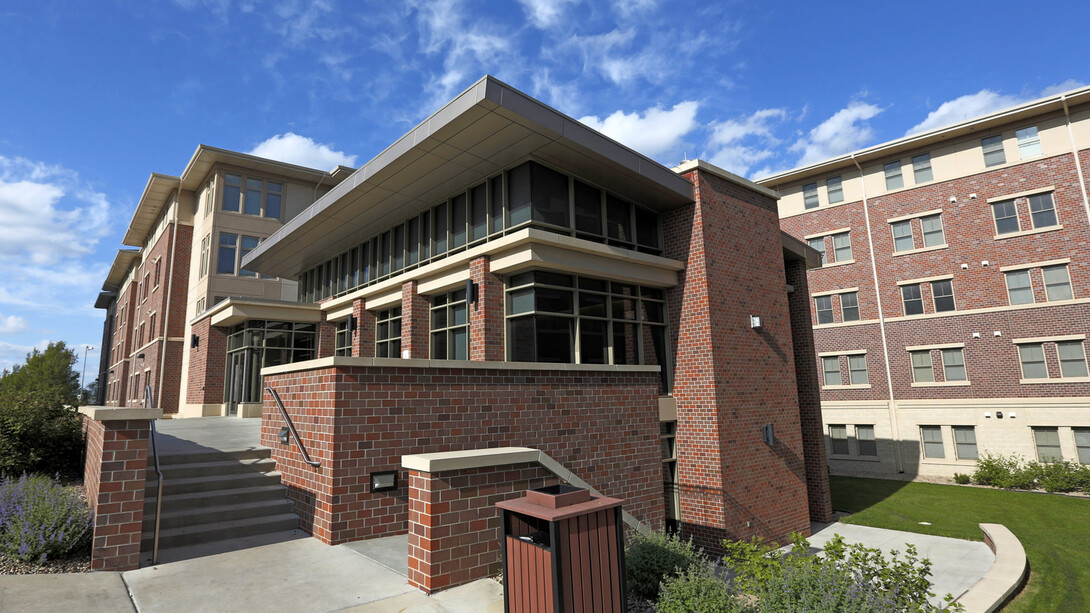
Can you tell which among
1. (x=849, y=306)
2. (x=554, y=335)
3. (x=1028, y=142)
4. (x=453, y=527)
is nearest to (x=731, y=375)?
(x=554, y=335)

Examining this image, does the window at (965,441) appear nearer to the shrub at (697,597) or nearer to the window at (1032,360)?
the window at (1032,360)

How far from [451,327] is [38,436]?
878cm

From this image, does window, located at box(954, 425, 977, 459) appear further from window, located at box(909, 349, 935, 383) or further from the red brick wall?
the red brick wall

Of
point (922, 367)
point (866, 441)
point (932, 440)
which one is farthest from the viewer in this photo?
point (866, 441)

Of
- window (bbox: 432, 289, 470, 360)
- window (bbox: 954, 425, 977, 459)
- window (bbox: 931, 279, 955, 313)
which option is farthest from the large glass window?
window (bbox: 954, 425, 977, 459)

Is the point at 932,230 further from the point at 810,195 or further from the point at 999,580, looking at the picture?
the point at 999,580

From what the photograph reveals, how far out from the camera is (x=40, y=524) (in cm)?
663

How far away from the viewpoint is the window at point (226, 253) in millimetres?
27672

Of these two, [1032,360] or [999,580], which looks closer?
[999,580]

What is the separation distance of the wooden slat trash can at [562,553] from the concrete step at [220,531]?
15.7 ft

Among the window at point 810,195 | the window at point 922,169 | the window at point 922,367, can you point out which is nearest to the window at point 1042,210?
the window at point 922,169

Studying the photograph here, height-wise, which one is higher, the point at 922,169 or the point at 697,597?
the point at 922,169

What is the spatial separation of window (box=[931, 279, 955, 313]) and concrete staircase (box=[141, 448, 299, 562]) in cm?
2957

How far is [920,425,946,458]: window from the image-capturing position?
25.7m
